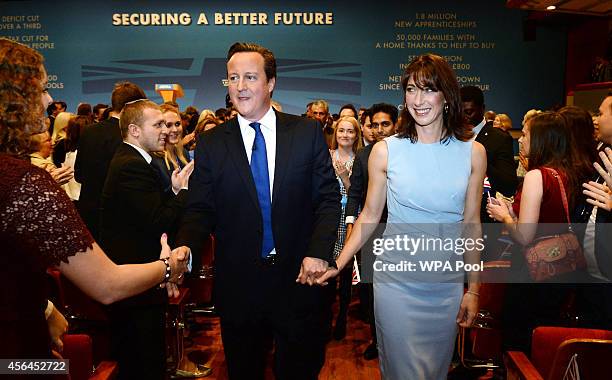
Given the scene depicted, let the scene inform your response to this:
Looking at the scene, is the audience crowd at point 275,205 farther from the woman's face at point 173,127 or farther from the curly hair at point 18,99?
the woman's face at point 173,127

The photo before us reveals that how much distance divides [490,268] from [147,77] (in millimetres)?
9022

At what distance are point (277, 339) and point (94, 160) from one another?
242cm

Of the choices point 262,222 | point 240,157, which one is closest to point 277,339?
point 262,222

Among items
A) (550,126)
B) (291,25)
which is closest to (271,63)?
(550,126)

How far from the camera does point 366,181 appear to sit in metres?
3.61

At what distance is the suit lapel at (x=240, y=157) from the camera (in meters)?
2.12

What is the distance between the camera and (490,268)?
10.0ft

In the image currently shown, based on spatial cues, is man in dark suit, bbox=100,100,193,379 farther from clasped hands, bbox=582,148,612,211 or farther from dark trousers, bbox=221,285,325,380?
clasped hands, bbox=582,148,612,211

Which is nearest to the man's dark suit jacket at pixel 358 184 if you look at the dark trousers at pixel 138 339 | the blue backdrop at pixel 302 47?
the dark trousers at pixel 138 339

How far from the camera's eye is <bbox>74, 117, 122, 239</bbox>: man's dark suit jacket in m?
3.97

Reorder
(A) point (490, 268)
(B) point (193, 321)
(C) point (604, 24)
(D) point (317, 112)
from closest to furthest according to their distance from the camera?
1. (A) point (490, 268)
2. (B) point (193, 321)
3. (D) point (317, 112)
4. (C) point (604, 24)

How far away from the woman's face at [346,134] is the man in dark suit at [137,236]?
1.81 meters

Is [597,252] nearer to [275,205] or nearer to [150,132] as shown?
[275,205]

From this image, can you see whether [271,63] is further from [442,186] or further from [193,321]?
[193,321]
